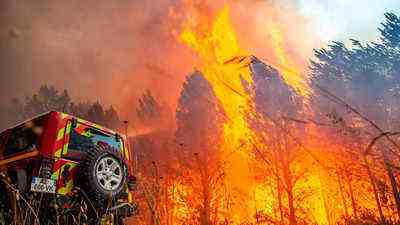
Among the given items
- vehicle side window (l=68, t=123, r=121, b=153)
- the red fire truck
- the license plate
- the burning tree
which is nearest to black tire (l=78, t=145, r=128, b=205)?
the red fire truck

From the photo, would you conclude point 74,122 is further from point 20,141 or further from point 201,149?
point 201,149

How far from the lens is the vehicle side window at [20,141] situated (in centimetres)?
609

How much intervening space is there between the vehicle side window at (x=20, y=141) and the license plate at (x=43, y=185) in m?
0.77

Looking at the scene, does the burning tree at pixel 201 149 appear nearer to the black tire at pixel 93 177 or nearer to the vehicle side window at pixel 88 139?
the vehicle side window at pixel 88 139

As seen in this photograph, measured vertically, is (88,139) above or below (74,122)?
below

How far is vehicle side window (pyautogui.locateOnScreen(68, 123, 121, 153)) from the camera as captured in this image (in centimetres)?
619

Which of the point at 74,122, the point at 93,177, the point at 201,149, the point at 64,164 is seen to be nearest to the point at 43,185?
the point at 64,164

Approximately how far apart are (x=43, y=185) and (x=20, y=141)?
1474mm

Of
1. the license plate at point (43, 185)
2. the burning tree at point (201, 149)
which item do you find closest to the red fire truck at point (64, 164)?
the license plate at point (43, 185)

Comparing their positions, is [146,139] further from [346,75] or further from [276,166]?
[346,75]

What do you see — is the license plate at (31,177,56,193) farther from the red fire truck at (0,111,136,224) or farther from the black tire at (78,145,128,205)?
the black tire at (78,145,128,205)

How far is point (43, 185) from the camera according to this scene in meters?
5.34

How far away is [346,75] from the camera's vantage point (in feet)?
92.0

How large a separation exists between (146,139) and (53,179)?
114 ft
